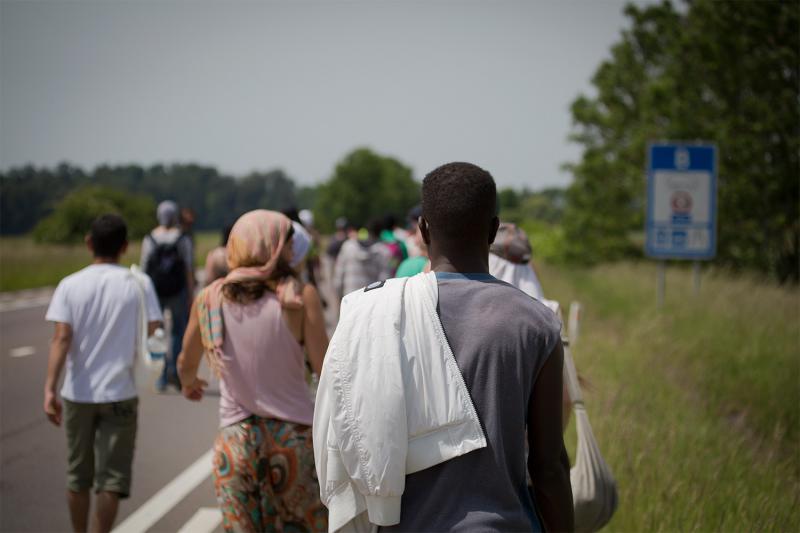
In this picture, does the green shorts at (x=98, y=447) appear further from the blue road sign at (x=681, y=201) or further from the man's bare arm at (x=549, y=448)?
the blue road sign at (x=681, y=201)

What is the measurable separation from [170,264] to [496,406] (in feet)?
24.2

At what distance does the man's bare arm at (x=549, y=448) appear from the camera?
7.38ft

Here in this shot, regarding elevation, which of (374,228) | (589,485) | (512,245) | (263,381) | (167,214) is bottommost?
(589,485)

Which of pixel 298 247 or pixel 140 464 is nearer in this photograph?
pixel 298 247

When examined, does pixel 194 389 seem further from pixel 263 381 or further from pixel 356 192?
pixel 356 192

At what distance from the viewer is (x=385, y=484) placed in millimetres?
2174

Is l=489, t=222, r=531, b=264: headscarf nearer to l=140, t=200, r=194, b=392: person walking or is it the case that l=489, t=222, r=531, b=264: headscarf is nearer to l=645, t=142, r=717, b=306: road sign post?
l=140, t=200, r=194, b=392: person walking

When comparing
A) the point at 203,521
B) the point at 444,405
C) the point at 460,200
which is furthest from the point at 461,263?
the point at 203,521

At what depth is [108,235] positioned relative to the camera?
467 cm

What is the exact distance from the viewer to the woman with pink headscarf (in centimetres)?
342

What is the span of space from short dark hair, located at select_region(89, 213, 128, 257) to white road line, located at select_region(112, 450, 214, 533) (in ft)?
5.95

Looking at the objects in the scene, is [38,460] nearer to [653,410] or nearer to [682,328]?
[653,410]

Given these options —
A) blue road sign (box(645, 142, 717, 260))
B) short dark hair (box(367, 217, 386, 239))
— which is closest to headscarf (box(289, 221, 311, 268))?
short dark hair (box(367, 217, 386, 239))

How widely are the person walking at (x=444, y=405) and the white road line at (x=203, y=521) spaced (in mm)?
3195
